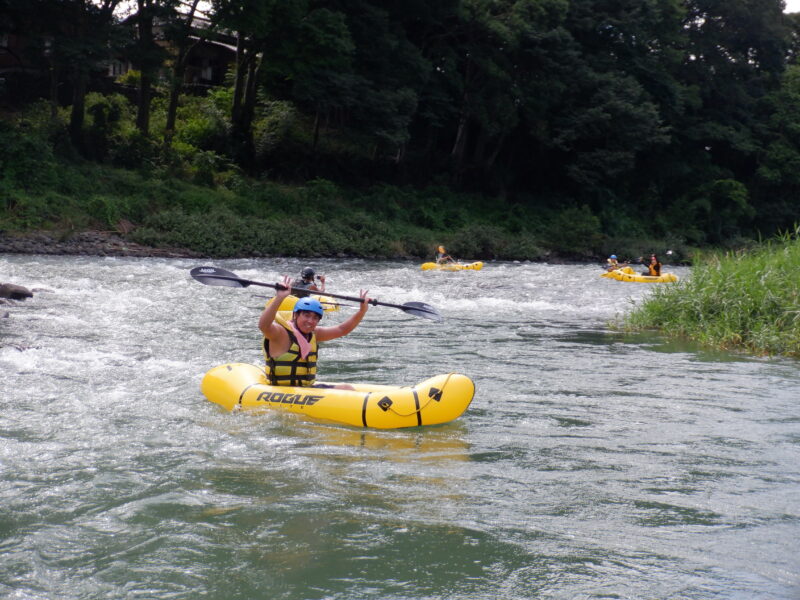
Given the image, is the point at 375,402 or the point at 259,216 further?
the point at 259,216

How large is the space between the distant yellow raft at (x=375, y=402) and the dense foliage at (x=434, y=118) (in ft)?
50.2

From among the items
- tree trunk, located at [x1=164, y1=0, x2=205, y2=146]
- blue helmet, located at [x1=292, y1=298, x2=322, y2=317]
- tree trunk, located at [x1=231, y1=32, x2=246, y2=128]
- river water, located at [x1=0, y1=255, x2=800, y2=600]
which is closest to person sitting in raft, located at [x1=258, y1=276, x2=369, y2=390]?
blue helmet, located at [x1=292, y1=298, x2=322, y2=317]

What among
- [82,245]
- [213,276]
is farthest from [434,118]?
[213,276]

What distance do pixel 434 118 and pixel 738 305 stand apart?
20.4 m

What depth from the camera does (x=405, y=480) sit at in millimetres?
4883

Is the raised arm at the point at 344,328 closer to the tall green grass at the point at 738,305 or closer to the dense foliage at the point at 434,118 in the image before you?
the tall green grass at the point at 738,305

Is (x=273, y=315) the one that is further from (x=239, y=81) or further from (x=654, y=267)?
(x=239, y=81)

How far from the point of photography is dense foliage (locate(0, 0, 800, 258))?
23.3 m

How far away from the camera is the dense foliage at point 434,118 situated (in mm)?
23281

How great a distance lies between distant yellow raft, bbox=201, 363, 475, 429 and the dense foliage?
15308mm

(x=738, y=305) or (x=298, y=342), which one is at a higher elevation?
(x=738, y=305)

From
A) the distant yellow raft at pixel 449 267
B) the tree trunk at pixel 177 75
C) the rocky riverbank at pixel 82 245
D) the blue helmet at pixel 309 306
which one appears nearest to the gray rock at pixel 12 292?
the blue helmet at pixel 309 306

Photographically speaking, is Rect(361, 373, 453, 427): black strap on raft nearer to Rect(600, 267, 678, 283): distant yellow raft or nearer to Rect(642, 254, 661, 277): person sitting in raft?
Rect(600, 267, 678, 283): distant yellow raft

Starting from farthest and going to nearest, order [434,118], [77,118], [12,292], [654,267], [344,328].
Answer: [434,118] → [77,118] → [654,267] → [12,292] → [344,328]
